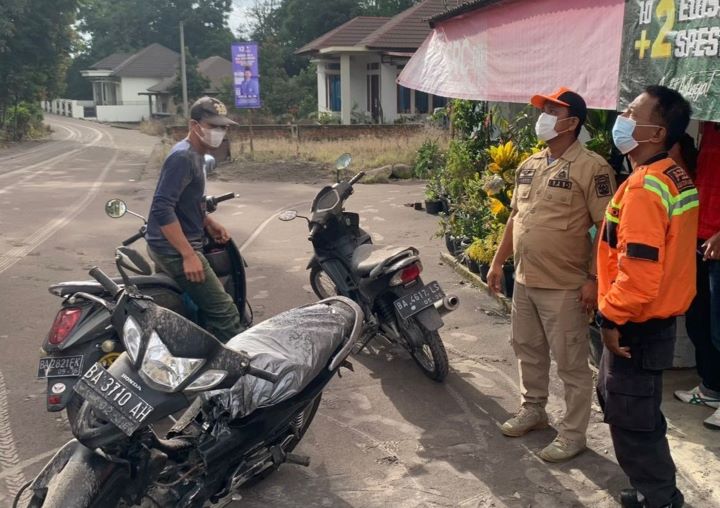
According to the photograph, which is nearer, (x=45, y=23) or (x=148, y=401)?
(x=148, y=401)

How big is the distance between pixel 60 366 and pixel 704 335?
3749 millimetres

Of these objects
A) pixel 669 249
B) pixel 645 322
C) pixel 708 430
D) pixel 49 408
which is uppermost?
pixel 669 249

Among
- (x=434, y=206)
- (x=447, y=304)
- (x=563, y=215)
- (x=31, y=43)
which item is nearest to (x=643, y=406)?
(x=563, y=215)

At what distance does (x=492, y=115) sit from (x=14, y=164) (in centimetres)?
1797

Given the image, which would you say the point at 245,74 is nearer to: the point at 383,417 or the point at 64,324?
the point at 383,417

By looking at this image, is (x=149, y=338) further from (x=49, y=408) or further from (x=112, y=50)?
(x=112, y=50)

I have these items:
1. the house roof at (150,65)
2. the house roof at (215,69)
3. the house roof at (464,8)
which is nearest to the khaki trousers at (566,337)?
the house roof at (464,8)

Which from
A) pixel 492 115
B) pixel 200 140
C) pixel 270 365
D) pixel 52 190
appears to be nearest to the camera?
pixel 270 365

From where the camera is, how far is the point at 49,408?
383cm

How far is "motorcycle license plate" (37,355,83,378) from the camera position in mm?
3893

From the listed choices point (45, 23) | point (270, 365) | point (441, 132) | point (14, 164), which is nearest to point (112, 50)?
point (45, 23)

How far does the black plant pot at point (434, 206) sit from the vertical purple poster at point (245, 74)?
429 inches

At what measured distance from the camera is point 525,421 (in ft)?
13.9

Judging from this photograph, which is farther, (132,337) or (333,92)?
(333,92)
